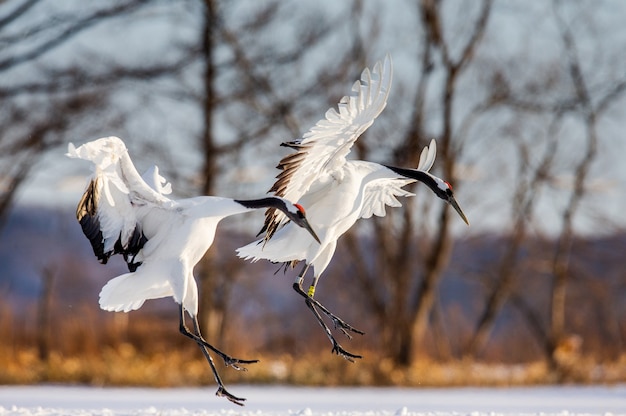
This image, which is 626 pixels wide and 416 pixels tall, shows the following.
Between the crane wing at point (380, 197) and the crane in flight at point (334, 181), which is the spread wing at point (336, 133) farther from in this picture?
the crane wing at point (380, 197)

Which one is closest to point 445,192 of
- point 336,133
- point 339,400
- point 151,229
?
point 336,133

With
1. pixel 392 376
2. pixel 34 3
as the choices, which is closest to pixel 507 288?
pixel 392 376

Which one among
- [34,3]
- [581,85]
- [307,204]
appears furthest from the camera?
[581,85]

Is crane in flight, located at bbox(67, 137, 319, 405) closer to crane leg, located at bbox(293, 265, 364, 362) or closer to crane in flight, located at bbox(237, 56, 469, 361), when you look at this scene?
crane in flight, located at bbox(237, 56, 469, 361)

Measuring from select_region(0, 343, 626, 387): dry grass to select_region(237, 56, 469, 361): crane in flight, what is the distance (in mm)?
4544

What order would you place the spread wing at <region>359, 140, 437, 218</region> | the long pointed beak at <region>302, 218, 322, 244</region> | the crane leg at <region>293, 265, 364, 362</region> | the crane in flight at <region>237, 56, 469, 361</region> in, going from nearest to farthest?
the long pointed beak at <region>302, 218, 322, 244</region> < the crane in flight at <region>237, 56, 469, 361</region> < the crane leg at <region>293, 265, 364, 362</region> < the spread wing at <region>359, 140, 437, 218</region>

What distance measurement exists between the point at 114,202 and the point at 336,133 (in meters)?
1.70

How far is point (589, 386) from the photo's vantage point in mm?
13953

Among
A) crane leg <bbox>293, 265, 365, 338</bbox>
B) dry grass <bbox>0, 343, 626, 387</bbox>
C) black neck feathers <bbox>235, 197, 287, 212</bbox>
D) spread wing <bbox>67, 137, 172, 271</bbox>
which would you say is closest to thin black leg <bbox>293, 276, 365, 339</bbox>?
crane leg <bbox>293, 265, 365, 338</bbox>

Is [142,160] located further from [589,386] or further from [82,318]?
[589,386]

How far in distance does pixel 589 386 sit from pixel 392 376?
2528 mm

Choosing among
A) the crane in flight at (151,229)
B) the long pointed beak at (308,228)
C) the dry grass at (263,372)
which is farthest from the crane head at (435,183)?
the dry grass at (263,372)

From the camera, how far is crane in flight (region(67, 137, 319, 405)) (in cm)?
782

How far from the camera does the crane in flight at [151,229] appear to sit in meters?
7.82
